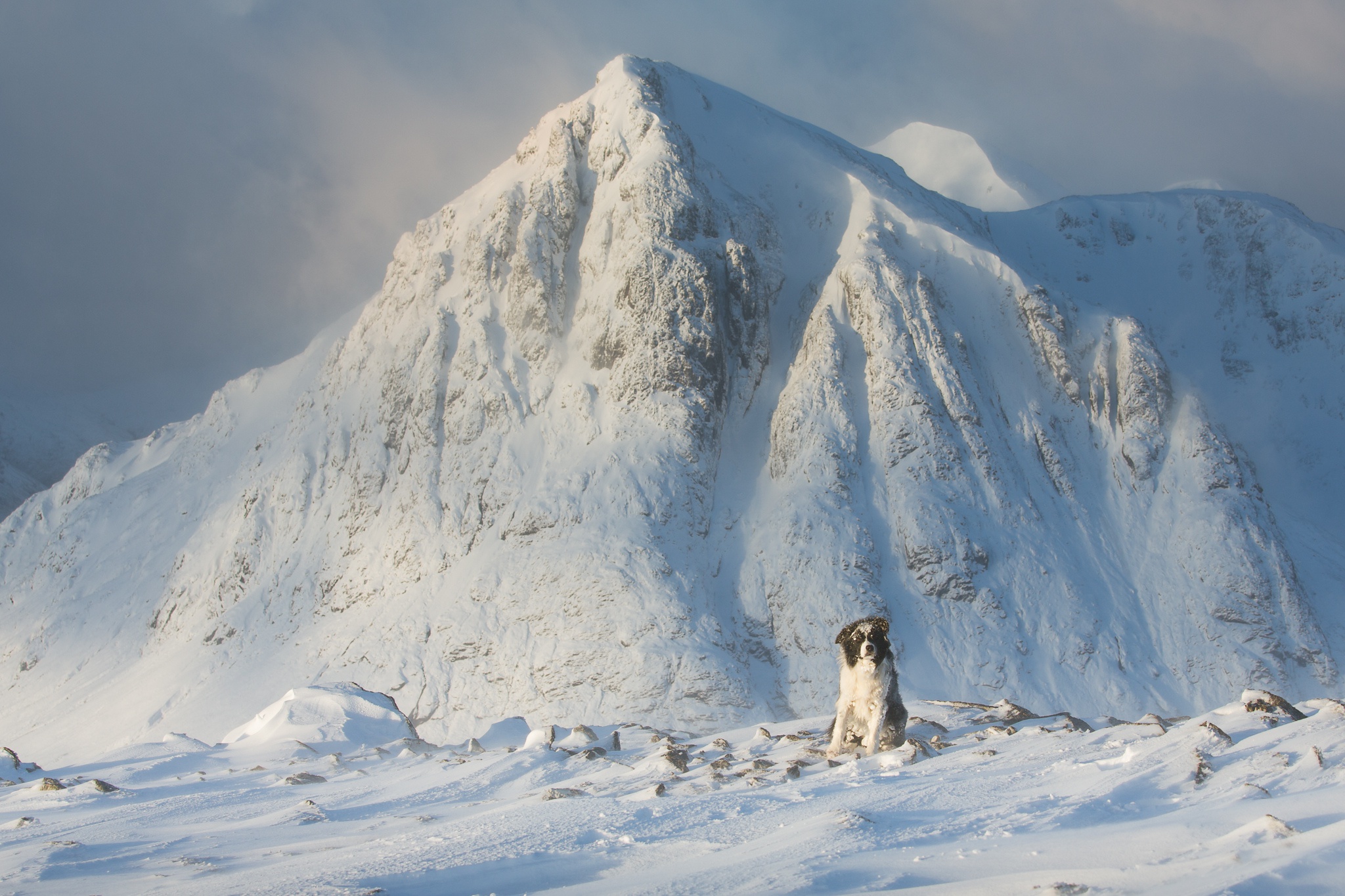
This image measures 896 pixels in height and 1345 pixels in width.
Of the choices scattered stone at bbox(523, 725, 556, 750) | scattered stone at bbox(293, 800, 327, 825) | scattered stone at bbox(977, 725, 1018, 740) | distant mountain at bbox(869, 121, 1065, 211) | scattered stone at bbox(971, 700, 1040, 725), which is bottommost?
scattered stone at bbox(971, 700, 1040, 725)

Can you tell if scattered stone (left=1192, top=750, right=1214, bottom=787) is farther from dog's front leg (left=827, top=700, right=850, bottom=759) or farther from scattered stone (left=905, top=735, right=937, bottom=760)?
dog's front leg (left=827, top=700, right=850, bottom=759)

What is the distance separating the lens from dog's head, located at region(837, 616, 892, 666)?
9812 mm

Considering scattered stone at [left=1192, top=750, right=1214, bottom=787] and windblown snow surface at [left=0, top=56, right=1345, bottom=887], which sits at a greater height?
windblown snow surface at [left=0, top=56, right=1345, bottom=887]

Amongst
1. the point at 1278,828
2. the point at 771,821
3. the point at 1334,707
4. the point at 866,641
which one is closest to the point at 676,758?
the point at 866,641

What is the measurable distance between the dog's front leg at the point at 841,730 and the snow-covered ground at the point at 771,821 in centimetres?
51

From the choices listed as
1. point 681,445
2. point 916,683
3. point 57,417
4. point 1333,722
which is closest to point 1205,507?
point 916,683

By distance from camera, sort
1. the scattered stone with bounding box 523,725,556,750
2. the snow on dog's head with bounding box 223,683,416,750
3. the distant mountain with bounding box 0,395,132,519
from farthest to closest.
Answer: the distant mountain with bounding box 0,395,132,519, the snow on dog's head with bounding box 223,683,416,750, the scattered stone with bounding box 523,725,556,750

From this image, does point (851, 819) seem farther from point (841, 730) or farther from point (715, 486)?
point (715, 486)

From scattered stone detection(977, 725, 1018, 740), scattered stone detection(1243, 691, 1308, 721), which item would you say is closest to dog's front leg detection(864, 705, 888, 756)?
scattered stone detection(977, 725, 1018, 740)

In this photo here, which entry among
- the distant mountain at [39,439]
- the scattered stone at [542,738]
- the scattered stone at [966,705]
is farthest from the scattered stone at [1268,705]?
the distant mountain at [39,439]

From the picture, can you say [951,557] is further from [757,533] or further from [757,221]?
[757,221]

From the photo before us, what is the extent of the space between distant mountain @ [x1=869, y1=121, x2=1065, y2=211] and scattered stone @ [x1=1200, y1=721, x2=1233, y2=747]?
3383 inches

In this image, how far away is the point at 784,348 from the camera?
1948 inches

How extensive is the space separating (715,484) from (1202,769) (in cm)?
3721
